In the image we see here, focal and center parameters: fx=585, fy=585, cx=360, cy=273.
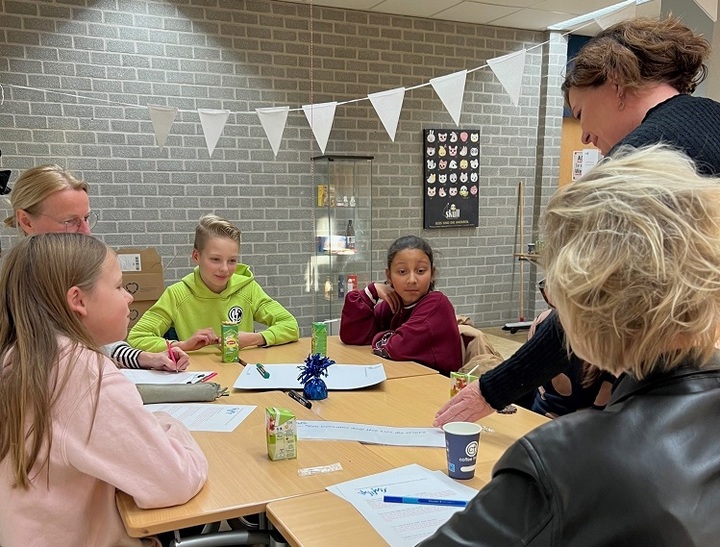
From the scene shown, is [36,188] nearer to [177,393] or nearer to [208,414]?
[177,393]

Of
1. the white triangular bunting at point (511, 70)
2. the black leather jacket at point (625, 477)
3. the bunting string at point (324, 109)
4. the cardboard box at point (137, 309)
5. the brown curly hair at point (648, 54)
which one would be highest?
the white triangular bunting at point (511, 70)

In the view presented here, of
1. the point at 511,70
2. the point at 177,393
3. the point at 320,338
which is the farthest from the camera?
the point at 511,70

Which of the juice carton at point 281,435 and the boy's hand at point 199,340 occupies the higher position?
the juice carton at point 281,435

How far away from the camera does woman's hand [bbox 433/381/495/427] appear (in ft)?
4.87

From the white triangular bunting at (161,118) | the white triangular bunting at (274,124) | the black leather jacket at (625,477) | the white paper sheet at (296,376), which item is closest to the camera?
the black leather jacket at (625,477)

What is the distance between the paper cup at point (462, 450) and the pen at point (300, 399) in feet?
2.11

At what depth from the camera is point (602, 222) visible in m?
0.66

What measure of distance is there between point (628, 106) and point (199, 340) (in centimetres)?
186

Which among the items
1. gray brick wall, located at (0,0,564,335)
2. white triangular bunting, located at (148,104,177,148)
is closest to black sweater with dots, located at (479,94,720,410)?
white triangular bunting, located at (148,104,177,148)

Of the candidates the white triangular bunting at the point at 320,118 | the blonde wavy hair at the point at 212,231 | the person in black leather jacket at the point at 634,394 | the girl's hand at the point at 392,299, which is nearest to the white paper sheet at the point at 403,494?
the person in black leather jacket at the point at 634,394

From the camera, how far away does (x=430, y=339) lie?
2.46 metres

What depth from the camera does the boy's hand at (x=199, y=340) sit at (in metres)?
2.51

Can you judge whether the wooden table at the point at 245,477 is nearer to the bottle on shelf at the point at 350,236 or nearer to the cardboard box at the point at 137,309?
the cardboard box at the point at 137,309

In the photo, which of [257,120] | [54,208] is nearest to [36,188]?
[54,208]
